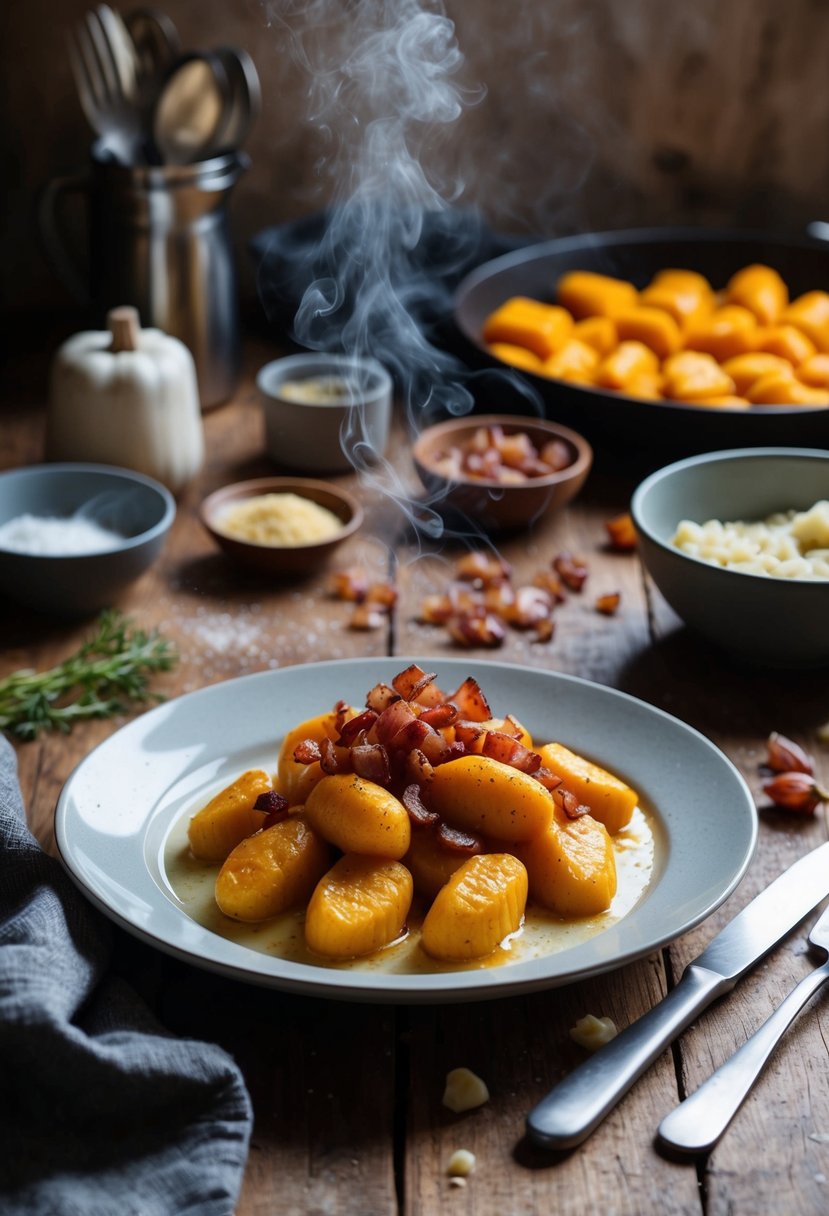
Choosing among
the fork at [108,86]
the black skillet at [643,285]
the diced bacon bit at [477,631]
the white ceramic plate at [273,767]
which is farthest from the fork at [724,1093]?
the fork at [108,86]

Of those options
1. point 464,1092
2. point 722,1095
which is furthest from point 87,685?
point 722,1095

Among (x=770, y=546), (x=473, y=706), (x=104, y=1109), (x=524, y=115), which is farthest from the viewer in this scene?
(x=524, y=115)

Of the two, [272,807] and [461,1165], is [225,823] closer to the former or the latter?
[272,807]

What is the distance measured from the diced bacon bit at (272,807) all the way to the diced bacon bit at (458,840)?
0.50ft

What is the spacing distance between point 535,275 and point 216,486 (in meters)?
0.91

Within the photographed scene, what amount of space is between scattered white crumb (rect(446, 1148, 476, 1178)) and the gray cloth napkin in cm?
16

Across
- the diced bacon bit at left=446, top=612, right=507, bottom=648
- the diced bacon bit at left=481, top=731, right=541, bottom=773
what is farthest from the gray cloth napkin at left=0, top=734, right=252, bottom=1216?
the diced bacon bit at left=446, top=612, right=507, bottom=648

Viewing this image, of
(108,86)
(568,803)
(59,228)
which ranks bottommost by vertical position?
(568,803)

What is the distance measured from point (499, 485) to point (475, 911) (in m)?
1.10

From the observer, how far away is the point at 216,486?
243 centimetres

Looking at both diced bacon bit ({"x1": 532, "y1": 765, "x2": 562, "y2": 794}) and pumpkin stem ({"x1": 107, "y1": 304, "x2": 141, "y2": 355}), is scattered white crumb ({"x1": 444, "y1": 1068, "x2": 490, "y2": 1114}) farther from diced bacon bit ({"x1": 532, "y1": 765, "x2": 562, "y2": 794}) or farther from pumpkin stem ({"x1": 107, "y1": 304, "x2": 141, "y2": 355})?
pumpkin stem ({"x1": 107, "y1": 304, "x2": 141, "y2": 355})

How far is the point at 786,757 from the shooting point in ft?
5.21

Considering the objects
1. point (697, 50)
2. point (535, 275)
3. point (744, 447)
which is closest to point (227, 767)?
point (744, 447)

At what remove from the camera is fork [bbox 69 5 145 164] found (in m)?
2.60
